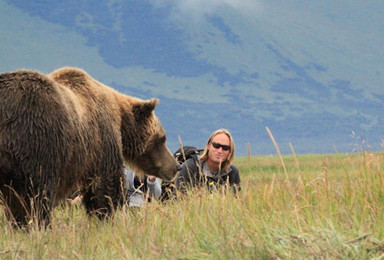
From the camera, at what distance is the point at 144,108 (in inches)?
315

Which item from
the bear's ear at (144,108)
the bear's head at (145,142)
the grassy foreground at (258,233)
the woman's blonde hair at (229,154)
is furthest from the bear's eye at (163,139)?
the grassy foreground at (258,233)

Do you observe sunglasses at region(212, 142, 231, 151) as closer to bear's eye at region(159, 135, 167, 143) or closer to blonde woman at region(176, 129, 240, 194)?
blonde woman at region(176, 129, 240, 194)

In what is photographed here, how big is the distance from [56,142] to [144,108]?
2.50m

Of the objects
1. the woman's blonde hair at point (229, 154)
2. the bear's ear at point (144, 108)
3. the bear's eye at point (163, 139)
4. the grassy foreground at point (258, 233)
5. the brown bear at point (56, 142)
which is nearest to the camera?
the grassy foreground at point (258, 233)

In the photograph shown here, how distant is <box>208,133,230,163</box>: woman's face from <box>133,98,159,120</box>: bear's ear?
3.20ft

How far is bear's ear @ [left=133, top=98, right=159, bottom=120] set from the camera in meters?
7.95

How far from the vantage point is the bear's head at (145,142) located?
798 cm

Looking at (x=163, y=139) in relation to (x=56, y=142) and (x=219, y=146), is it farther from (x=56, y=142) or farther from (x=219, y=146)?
(x=56, y=142)

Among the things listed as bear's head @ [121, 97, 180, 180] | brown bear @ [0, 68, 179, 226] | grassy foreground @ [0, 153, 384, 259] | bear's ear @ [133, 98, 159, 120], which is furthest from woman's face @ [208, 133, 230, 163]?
grassy foreground @ [0, 153, 384, 259]

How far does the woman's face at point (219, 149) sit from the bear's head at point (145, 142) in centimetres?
58

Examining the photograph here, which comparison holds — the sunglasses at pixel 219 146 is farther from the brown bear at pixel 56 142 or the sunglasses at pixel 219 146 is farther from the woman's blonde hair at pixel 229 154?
the brown bear at pixel 56 142

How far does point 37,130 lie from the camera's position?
18.0 ft

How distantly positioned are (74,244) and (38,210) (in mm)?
1113

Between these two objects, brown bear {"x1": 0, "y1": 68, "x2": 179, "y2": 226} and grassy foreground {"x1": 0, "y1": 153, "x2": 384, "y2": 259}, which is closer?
grassy foreground {"x1": 0, "y1": 153, "x2": 384, "y2": 259}
